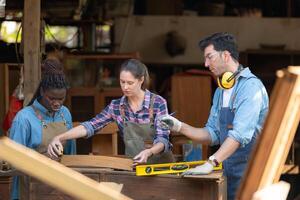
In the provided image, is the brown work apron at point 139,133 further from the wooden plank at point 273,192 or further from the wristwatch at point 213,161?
the wooden plank at point 273,192

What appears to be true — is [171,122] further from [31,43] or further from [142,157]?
[31,43]

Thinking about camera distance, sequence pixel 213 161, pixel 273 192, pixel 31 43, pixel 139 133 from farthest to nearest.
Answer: pixel 31 43, pixel 139 133, pixel 213 161, pixel 273 192

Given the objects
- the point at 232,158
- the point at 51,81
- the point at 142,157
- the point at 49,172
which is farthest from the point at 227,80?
the point at 49,172

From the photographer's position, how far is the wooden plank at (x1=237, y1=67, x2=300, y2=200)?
7.40 ft

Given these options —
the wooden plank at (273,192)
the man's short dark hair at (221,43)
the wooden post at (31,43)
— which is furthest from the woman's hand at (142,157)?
the wooden plank at (273,192)

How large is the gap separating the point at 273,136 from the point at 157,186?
5.62 ft

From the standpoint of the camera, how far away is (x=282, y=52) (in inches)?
396

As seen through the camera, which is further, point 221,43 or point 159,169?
point 221,43

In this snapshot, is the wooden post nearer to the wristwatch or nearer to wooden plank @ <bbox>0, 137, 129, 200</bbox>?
the wristwatch

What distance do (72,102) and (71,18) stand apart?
1.92 m

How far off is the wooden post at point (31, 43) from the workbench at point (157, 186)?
5.09 feet

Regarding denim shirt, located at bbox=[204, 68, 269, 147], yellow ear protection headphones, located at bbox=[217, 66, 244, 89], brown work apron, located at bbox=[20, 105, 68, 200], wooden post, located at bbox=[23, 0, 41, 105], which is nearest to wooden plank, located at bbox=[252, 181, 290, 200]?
denim shirt, located at bbox=[204, 68, 269, 147]

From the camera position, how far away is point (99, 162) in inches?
164

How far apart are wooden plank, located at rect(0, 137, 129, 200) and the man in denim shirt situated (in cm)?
185
